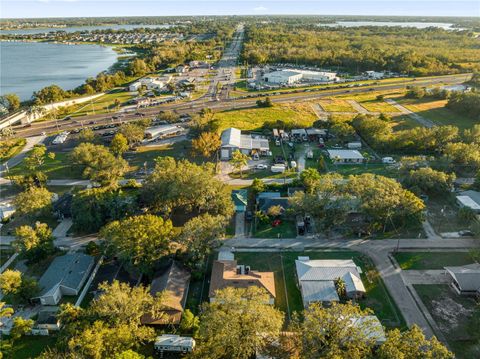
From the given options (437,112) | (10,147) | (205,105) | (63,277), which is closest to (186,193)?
(63,277)

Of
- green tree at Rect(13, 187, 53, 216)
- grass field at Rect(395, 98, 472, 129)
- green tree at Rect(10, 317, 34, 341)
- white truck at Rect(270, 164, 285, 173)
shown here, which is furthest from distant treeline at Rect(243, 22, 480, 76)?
green tree at Rect(10, 317, 34, 341)

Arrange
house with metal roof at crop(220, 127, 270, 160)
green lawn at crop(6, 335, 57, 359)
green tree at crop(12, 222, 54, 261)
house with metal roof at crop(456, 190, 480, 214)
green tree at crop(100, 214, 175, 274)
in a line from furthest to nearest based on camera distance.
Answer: house with metal roof at crop(220, 127, 270, 160)
house with metal roof at crop(456, 190, 480, 214)
green tree at crop(12, 222, 54, 261)
green tree at crop(100, 214, 175, 274)
green lawn at crop(6, 335, 57, 359)

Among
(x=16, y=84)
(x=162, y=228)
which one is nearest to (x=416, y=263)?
(x=162, y=228)

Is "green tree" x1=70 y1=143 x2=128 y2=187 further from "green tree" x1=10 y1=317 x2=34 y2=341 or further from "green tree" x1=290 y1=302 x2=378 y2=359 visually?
Result: "green tree" x1=290 y1=302 x2=378 y2=359

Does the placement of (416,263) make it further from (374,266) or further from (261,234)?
(261,234)

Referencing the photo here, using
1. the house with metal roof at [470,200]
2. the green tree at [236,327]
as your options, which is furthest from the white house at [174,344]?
the house with metal roof at [470,200]

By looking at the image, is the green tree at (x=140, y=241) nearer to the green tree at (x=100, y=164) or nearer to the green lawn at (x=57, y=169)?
the green tree at (x=100, y=164)

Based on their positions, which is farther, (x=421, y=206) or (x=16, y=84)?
(x=16, y=84)
